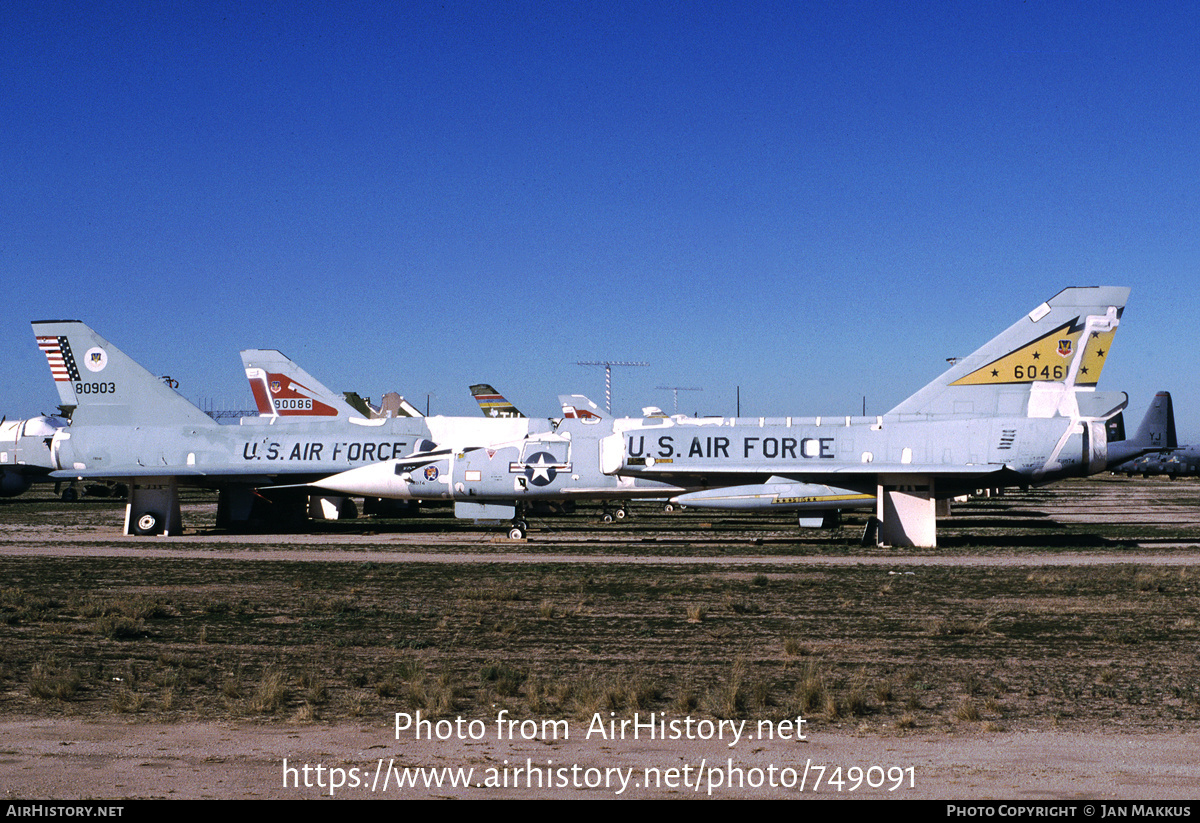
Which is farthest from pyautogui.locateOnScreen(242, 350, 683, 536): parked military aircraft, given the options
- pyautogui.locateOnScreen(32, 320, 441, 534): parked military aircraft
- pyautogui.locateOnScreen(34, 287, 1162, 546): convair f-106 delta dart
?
pyautogui.locateOnScreen(32, 320, 441, 534): parked military aircraft

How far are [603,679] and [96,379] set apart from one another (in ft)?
91.1

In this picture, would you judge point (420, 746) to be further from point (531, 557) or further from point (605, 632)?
point (531, 557)

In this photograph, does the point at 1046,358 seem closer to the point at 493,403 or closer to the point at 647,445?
the point at 647,445

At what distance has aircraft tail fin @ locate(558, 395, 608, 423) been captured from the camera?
47.8 metres

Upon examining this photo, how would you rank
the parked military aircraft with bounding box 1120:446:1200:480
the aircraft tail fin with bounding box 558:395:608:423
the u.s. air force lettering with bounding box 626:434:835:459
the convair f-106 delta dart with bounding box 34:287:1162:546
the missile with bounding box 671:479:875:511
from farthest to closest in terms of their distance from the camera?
1. the parked military aircraft with bounding box 1120:446:1200:480
2. the aircraft tail fin with bounding box 558:395:608:423
3. the missile with bounding box 671:479:875:511
4. the u.s. air force lettering with bounding box 626:434:835:459
5. the convair f-106 delta dart with bounding box 34:287:1162:546

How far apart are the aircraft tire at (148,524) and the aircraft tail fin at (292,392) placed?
6.35 meters

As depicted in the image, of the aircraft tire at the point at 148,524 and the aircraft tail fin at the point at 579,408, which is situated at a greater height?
the aircraft tail fin at the point at 579,408

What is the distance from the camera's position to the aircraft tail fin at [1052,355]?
24.5 meters

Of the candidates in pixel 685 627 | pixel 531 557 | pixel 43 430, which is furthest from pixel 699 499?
pixel 43 430

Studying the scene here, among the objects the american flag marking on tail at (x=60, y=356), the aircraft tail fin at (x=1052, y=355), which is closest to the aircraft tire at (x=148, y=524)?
the american flag marking on tail at (x=60, y=356)

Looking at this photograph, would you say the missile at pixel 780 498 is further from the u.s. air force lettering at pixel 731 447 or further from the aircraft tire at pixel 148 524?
the aircraft tire at pixel 148 524

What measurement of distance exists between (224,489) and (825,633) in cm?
2539

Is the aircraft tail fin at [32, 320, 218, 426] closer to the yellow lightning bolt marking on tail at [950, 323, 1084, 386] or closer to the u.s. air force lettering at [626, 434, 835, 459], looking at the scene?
the u.s. air force lettering at [626, 434, 835, 459]

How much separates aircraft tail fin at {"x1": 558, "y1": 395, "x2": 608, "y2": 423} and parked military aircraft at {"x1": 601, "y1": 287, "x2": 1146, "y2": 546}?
21.9 m
